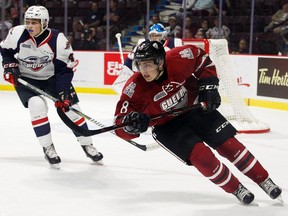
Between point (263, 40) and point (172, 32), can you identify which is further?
point (172, 32)

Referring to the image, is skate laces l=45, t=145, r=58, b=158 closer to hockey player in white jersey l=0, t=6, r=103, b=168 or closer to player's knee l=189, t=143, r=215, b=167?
hockey player in white jersey l=0, t=6, r=103, b=168

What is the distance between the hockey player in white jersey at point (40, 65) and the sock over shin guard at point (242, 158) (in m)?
1.25

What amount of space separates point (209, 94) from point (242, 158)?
0.34m

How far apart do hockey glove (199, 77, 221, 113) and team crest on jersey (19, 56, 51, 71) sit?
134 centimetres

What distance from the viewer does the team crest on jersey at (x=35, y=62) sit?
3877 millimetres

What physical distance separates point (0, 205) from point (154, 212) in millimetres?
731

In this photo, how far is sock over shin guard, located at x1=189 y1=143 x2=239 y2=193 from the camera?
2742 millimetres

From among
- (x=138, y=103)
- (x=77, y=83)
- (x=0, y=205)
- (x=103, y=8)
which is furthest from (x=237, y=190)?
(x=103, y=8)

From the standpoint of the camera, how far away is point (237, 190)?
112 inches

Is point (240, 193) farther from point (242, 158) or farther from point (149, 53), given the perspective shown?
point (149, 53)

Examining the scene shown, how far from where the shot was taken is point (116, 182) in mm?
3490

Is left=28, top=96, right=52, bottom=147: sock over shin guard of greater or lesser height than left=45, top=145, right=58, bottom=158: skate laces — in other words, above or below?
above

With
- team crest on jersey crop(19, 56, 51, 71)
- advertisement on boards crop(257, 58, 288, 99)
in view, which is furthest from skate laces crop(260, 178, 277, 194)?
advertisement on boards crop(257, 58, 288, 99)

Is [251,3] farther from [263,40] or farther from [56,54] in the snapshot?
[56,54]
